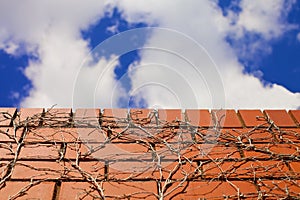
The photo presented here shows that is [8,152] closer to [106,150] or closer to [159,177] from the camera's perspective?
[106,150]

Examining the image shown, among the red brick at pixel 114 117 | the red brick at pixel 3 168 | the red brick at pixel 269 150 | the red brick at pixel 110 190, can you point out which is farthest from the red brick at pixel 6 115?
the red brick at pixel 269 150

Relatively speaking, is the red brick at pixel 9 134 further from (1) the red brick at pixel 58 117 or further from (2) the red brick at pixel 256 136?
(2) the red brick at pixel 256 136

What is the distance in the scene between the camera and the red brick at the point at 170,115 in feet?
5.88

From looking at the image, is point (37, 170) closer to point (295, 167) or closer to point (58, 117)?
point (58, 117)

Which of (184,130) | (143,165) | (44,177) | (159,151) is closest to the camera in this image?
(44,177)

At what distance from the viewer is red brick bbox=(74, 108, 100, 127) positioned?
5.68ft

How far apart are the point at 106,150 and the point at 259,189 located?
62 centimetres

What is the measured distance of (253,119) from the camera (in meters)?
1.79

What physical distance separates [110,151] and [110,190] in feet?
0.77

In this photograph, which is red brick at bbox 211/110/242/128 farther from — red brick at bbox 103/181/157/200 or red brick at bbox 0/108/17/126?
red brick at bbox 0/108/17/126

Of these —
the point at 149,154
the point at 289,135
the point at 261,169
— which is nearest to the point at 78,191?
the point at 149,154

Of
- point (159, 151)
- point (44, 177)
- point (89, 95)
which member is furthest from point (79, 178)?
point (89, 95)

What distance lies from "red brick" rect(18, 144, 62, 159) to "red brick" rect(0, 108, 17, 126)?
203mm

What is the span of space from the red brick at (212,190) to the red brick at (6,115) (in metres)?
0.81
